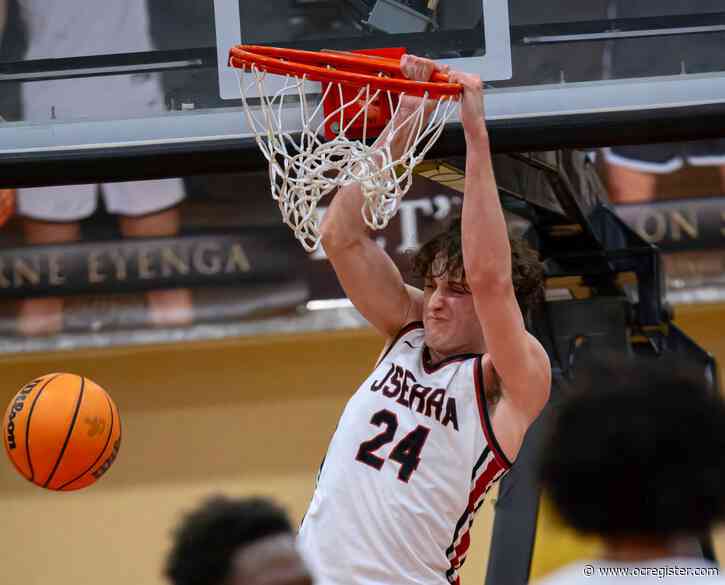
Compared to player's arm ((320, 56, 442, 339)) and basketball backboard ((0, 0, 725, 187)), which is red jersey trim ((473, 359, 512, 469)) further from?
basketball backboard ((0, 0, 725, 187))

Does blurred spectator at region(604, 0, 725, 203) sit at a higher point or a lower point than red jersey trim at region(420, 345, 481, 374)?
higher

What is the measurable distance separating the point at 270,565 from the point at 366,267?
1.44 meters

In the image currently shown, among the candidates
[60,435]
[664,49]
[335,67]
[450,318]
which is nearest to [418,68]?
[335,67]

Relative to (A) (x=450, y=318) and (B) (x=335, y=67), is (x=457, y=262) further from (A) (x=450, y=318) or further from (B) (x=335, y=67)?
(B) (x=335, y=67)

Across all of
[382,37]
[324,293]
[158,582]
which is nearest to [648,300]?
[382,37]

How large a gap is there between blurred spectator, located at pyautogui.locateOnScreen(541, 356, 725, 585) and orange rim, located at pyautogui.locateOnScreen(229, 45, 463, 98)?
161 centimetres

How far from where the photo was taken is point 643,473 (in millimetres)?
1201

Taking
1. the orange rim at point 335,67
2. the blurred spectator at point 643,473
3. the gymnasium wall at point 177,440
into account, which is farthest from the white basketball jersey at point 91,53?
the gymnasium wall at point 177,440

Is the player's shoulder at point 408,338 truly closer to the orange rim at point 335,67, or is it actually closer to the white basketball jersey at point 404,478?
the white basketball jersey at point 404,478

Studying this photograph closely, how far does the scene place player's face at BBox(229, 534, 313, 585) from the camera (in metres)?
1.48

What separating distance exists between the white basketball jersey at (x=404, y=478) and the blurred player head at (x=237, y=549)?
0.97 metres

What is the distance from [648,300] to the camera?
14.4 ft

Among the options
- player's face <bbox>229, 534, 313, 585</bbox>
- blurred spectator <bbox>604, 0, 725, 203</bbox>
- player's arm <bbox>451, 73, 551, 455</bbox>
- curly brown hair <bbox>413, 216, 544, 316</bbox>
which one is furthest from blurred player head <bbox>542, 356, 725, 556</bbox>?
blurred spectator <bbox>604, 0, 725, 203</bbox>

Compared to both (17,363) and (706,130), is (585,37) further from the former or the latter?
(17,363)
